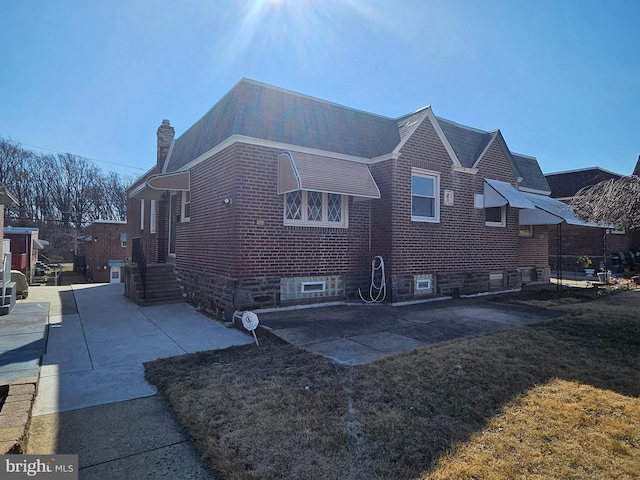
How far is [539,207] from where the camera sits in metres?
13.3

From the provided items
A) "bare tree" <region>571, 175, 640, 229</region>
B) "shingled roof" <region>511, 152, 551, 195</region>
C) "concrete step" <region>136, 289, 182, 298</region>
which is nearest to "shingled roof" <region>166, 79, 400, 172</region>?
"concrete step" <region>136, 289, 182, 298</region>

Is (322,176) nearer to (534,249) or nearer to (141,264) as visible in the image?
(141,264)

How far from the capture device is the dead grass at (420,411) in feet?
9.50

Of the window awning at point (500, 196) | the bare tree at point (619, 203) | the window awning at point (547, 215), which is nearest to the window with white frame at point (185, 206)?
the window awning at point (500, 196)

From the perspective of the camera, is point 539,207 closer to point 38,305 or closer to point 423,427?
point 423,427

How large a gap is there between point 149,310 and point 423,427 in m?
8.40

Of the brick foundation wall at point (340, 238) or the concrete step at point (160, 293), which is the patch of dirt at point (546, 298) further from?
the concrete step at point (160, 293)

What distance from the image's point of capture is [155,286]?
441 inches

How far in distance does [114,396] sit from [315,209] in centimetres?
643

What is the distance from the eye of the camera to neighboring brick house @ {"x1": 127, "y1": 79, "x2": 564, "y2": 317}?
8.65 meters

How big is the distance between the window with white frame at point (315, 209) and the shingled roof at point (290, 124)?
4.12ft

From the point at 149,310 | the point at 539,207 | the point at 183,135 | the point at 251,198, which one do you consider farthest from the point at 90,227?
the point at 539,207

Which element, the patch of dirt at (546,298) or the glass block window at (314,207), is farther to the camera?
the patch of dirt at (546,298)

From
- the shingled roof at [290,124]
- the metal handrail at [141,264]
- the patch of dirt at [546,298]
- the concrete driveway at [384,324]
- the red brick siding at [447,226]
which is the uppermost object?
the shingled roof at [290,124]
